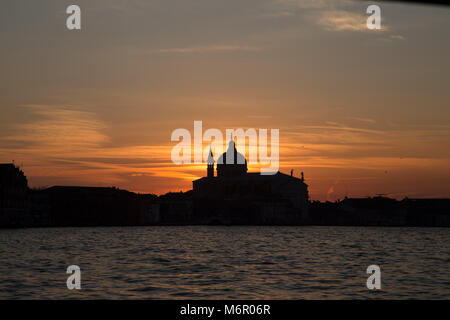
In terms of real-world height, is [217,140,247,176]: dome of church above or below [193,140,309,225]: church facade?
above

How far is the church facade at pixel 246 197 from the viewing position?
388 feet

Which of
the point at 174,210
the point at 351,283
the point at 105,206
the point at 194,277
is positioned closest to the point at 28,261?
the point at 194,277

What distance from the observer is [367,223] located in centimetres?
12262

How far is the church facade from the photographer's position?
118 m

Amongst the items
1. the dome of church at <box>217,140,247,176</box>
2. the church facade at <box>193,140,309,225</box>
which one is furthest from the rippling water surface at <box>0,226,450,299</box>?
the dome of church at <box>217,140,247,176</box>

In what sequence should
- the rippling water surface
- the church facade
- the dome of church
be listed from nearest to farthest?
1. the rippling water surface
2. the church facade
3. the dome of church

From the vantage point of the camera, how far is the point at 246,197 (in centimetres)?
12062

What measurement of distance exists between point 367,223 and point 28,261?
102502 millimetres

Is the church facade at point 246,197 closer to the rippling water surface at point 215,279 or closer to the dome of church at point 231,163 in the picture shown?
the dome of church at point 231,163

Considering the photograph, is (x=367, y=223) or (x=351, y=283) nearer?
(x=351, y=283)

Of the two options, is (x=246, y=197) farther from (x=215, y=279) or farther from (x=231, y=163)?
(x=215, y=279)

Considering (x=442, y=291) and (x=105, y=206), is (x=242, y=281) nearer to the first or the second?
(x=442, y=291)

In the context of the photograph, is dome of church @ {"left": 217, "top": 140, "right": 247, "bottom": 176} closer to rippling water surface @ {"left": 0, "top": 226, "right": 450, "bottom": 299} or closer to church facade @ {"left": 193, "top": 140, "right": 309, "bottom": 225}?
church facade @ {"left": 193, "top": 140, "right": 309, "bottom": 225}
